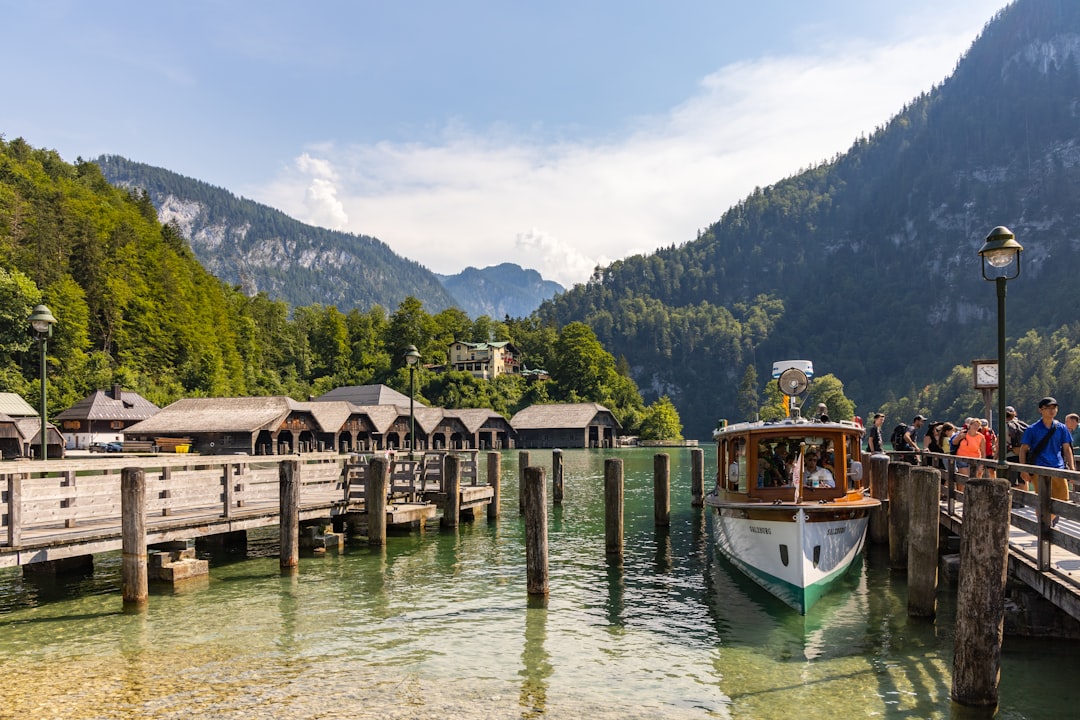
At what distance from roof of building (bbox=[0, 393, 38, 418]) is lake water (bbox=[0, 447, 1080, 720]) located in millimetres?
61908

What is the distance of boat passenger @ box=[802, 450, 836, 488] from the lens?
55.0 ft

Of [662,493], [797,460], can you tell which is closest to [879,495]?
[662,493]

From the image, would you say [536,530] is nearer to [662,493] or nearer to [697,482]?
[662,493]

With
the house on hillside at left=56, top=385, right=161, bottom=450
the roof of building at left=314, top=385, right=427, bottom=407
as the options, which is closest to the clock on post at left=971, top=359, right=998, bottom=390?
the house on hillside at left=56, top=385, right=161, bottom=450

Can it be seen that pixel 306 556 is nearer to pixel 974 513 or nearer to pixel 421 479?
pixel 421 479

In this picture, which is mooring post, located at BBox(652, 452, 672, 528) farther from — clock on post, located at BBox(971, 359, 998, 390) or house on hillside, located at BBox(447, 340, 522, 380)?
house on hillside, located at BBox(447, 340, 522, 380)

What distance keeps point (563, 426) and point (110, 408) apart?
5527 centimetres

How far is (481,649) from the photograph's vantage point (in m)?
12.7

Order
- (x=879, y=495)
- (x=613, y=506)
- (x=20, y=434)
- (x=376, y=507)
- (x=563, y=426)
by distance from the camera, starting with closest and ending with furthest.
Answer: (x=613, y=506) → (x=376, y=507) → (x=879, y=495) → (x=20, y=434) → (x=563, y=426)

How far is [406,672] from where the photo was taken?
11461 mm

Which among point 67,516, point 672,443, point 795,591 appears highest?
point 67,516

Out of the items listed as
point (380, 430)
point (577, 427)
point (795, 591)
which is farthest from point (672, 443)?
point (795, 591)

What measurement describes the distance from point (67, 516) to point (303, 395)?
121 meters

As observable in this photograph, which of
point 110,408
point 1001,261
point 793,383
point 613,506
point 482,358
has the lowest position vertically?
point 613,506
